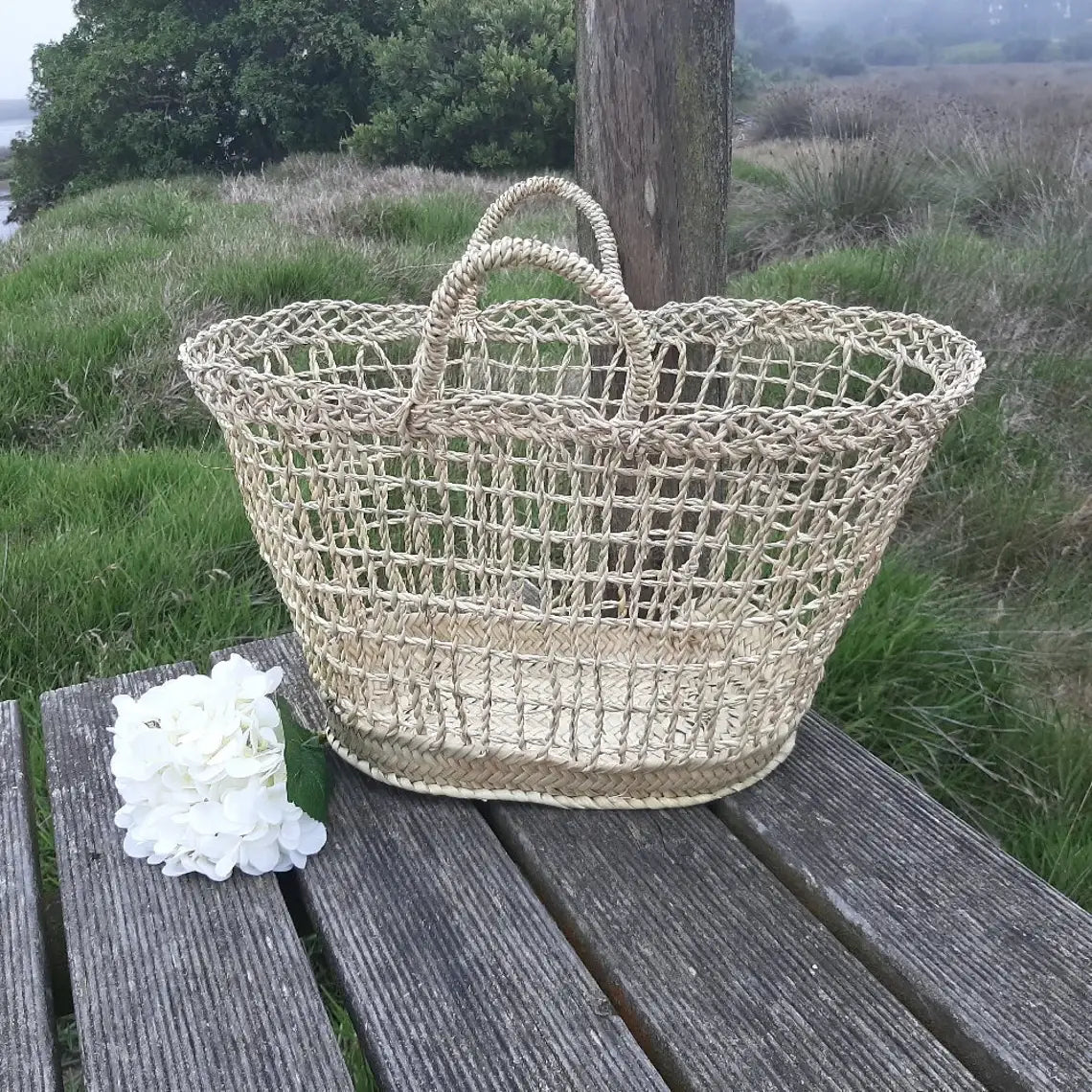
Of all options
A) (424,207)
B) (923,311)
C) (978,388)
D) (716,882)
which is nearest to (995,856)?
(716,882)

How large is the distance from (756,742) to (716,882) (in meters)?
0.14

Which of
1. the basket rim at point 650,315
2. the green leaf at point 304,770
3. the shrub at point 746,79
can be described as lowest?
the shrub at point 746,79

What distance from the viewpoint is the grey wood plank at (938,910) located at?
684 mm

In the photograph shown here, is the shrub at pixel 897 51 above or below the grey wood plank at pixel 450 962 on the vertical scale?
above

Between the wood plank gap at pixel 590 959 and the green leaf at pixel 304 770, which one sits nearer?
the wood plank gap at pixel 590 959

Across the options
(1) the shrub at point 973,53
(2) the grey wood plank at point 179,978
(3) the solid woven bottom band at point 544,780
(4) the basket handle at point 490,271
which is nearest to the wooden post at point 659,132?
(4) the basket handle at point 490,271

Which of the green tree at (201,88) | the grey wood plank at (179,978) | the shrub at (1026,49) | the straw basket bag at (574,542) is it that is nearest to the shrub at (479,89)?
the green tree at (201,88)

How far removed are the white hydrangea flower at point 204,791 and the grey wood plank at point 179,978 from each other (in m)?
0.02

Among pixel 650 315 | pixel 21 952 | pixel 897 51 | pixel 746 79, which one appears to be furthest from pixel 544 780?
pixel 746 79

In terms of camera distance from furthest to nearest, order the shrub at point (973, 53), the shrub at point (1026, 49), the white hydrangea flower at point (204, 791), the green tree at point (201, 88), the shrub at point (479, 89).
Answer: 1. the green tree at point (201, 88)
2. the shrub at point (479, 89)
3. the shrub at point (973, 53)
4. the shrub at point (1026, 49)
5. the white hydrangea flower at point (204, 791)

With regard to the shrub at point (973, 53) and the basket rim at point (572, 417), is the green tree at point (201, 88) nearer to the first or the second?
the shrub at point (973, 53)

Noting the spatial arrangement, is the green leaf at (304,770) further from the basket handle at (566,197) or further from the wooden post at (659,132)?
the wooden post at (659,132)

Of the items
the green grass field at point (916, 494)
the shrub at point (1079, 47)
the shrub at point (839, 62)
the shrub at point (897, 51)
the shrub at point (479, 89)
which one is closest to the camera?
the green grass field at point (916, 494)

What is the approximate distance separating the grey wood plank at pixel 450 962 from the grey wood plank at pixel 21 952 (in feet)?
0.62
